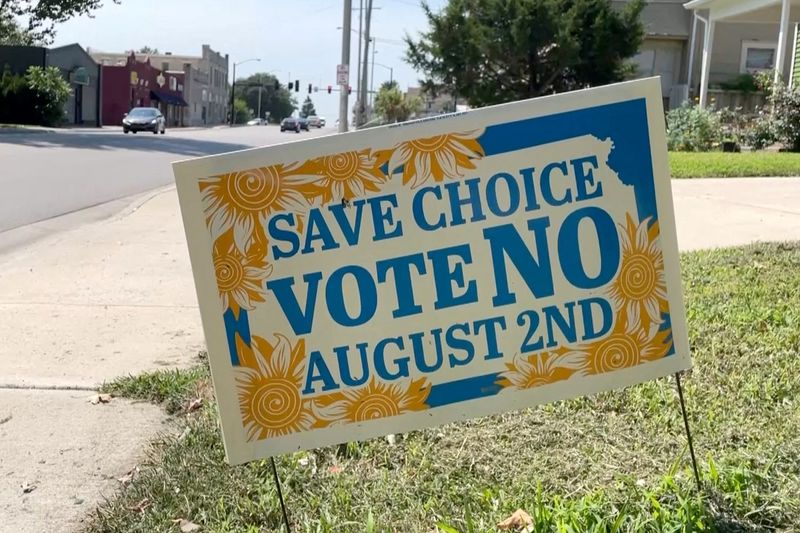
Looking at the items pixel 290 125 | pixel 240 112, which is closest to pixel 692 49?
pixel 290 125

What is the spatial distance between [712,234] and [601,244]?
252 inches

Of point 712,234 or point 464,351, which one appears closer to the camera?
point 464,351

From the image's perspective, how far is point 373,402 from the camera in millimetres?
2906

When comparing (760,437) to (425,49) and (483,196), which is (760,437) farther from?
(425,49)

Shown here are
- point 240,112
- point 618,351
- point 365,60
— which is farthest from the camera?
point 240,112

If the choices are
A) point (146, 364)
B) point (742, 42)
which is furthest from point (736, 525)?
point (742, 42)

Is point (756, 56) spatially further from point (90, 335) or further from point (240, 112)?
point (240, 112)

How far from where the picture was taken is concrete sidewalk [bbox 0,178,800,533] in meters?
3.68

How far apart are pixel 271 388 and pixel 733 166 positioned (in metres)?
13.3

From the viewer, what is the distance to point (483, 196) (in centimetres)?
291

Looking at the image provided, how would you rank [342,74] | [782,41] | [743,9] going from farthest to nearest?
1. [342,74]
2. [743,9]
3. [782,41]

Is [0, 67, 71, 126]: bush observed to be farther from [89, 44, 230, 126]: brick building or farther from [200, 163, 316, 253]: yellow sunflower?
[200, 163, 316, 253]: yellow sunflower

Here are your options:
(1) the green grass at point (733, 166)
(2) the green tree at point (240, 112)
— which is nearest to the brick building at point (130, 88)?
(2) the green tree at point (240, 112)

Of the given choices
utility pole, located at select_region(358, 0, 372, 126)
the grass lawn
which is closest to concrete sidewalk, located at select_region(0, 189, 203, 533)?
the grass lawn
